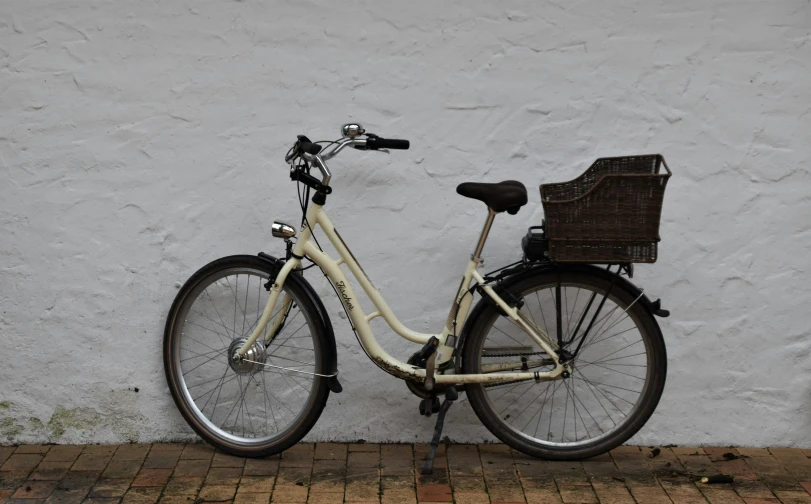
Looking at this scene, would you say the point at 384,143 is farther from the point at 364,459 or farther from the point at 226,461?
the point at 226,461

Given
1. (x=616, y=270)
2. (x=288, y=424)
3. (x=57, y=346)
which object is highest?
(x=616, y=270)

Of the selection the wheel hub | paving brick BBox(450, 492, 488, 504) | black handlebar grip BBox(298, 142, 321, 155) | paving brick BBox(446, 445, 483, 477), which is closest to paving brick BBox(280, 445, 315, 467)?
the wheel hub

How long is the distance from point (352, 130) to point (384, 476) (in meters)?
1.66

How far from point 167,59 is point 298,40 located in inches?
26.0

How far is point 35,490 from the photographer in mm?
4453

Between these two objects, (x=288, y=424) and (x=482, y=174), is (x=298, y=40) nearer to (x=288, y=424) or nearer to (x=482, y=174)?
(x=482, y=174)

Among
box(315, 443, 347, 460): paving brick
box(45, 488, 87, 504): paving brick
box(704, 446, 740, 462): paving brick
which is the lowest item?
box(704, 446, 740, 462): paving brick

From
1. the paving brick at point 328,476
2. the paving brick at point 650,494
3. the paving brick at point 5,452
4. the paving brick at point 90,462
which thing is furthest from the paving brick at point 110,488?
the paving brick at point 650,494

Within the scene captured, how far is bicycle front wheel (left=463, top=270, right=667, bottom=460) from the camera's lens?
4598mm

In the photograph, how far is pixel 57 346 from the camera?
16.3ft

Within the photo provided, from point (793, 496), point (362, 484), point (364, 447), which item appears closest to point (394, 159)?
point (364, 447)

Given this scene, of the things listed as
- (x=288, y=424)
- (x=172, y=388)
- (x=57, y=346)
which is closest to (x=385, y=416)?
(x=288, y=424)

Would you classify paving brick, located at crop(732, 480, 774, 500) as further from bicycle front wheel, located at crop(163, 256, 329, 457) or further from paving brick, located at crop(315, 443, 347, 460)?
bicycle front wheel, located at crop(163, 256, 329, 457)

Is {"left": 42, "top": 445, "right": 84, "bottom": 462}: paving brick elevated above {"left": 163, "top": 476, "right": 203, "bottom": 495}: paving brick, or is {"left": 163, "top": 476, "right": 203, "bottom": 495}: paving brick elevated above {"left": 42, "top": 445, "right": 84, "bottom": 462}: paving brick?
{"left": 163, "top": 476, "right": 203, "bottom": 495}: paving brick
